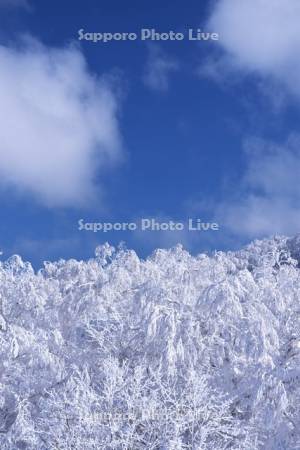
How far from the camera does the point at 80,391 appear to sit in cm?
1299

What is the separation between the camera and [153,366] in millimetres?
14867

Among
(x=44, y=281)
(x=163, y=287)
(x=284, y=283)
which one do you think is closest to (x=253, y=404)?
(x=163, y=287)

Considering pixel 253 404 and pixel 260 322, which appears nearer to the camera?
pixel 253 404

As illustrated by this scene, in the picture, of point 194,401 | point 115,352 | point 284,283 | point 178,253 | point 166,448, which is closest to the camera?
point 166,448

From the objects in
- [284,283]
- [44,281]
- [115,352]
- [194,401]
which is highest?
A: [44,281]

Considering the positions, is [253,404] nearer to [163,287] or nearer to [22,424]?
[163,287]

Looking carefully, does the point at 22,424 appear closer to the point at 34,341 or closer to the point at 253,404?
the point at 34,341

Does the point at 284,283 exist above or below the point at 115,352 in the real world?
above

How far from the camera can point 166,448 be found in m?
11.0

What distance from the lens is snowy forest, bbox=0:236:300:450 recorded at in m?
11.8

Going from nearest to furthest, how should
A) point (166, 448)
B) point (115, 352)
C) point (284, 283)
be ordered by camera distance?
point (166, 448) < point (115, 352) < point (284, 283)

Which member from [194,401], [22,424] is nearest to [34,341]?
[22,424]

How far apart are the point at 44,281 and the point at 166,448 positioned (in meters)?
16.1

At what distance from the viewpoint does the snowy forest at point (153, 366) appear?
38.7 ft
